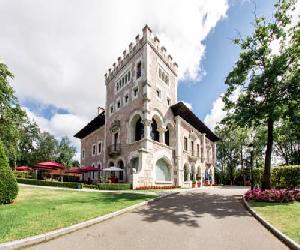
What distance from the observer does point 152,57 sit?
2822cm

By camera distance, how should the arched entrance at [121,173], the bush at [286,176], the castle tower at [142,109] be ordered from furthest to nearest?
the arched entrance at [121,173]
the castle tower at [142,109]
the bush at [286,176]

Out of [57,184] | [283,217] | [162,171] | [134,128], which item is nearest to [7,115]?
[57,184]

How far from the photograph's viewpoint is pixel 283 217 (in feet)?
31.9

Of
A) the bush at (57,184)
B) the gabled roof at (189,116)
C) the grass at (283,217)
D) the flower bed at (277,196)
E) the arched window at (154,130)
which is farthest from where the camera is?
the gabled roof at (189,116)

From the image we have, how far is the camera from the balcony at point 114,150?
2989cm

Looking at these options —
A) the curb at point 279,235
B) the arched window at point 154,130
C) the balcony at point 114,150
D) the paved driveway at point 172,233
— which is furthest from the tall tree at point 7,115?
the curb at point 279,235

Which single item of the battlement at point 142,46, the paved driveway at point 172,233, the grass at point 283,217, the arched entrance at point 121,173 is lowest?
the paved driveway at point 172,233

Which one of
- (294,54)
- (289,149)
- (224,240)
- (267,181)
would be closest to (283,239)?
(224,240)

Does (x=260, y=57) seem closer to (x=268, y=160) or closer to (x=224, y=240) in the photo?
(x=268, y=160)

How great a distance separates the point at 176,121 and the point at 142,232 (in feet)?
78.0

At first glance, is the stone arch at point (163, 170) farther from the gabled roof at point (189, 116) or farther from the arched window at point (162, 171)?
the gabled roof at point (189, 116)

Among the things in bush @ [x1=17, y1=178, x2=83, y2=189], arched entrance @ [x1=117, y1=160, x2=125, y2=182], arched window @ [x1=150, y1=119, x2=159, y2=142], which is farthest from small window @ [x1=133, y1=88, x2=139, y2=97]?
bush @ [x1=17, y1=178, x2=83, y2=189]

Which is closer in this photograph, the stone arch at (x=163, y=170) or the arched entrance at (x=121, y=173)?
the stone arch at (x=163, y=170)

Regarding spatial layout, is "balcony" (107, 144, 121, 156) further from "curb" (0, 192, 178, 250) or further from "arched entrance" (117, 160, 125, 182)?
"curb" (0, 192, 178, 250)
